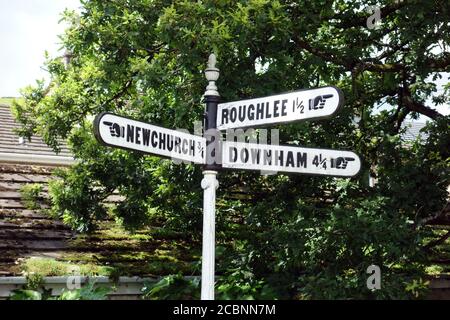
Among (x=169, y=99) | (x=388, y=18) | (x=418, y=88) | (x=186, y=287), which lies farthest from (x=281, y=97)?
(x=418, y=88)

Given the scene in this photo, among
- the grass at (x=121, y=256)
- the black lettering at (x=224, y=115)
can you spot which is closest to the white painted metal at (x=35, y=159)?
the grass at (x=121, y=256)

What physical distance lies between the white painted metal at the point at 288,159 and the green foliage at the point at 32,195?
601 centimetres

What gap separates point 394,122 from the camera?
427 inches

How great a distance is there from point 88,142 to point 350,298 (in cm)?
388

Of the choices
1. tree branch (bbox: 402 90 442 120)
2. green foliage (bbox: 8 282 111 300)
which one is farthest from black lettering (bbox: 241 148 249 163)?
tree branch (bbox: 402 90 442 120)

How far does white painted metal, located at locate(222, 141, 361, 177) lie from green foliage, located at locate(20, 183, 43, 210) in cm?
601

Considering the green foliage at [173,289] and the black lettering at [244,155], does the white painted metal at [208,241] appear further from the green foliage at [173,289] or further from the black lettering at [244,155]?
the green foliage at [173,289]

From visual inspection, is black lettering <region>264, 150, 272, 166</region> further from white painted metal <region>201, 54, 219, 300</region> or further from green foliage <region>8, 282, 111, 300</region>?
green foliage <region>8, 282, 111, 300</region>

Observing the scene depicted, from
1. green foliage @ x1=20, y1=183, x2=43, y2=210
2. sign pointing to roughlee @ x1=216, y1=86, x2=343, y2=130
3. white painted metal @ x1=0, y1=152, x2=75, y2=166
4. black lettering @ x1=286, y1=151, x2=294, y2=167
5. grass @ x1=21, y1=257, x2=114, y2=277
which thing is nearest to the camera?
sign pointing to roughlee @ x1=216, y1=86, x2=343, y2=130

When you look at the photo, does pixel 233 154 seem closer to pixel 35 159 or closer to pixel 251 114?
pixel 251 114

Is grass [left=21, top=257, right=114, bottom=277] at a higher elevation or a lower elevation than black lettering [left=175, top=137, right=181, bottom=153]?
lower

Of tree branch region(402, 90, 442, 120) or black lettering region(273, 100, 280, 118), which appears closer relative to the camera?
black lettering region(273, 100, 280, 118)

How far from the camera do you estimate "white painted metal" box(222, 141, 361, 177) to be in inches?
200

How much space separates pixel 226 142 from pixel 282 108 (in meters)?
0.46
